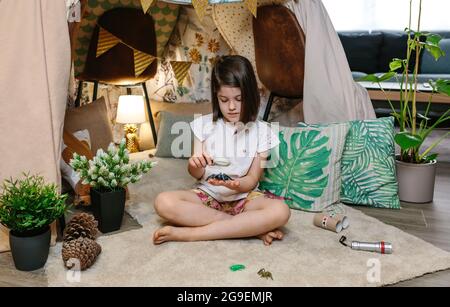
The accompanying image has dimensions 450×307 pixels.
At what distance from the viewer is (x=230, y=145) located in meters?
1.82

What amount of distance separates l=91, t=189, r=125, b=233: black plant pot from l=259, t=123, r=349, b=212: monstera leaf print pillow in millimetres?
654

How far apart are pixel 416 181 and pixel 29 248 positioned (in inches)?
64.0

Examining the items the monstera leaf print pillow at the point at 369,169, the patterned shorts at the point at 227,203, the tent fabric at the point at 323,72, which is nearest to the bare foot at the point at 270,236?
the patterned shorts at the point at 227,203

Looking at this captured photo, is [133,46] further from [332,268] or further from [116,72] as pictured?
[332,268]

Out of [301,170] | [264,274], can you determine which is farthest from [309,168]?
[264,274]

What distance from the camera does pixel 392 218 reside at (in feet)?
6.34

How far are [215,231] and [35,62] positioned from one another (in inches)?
32.8

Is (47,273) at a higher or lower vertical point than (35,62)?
lower

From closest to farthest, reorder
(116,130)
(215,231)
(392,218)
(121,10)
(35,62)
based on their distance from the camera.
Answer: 1. (35,62)
2. (215,231)
3. (392,218)
4. (121,10)
5. (116,130)

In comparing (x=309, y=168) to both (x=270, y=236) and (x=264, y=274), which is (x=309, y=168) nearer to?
(x=270, y=236)

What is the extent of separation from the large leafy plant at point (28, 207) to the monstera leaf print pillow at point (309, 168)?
0.93 meters

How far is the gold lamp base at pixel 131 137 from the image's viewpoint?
293cm

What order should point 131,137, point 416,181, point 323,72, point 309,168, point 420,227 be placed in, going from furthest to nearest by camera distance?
point 131,137, point 323,72, point 416,181, point 309,168, point 420,227
